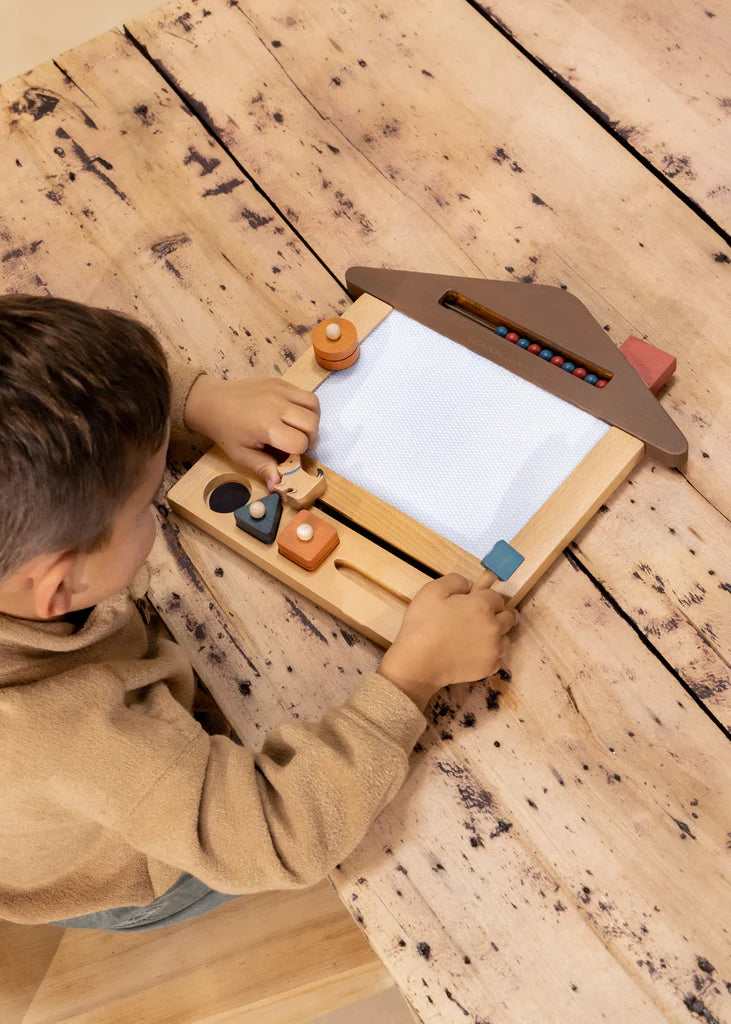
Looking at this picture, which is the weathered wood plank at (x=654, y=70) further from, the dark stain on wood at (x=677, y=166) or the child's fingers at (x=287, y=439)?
the child's fingers at (x=287, y=439)

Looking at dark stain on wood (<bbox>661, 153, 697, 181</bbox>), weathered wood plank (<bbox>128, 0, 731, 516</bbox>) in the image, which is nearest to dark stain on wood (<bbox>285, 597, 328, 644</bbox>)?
weathered wood plank (<bbox>128, 0, 731, 516</bbox>)

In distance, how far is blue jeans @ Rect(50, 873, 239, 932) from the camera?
0.82 metres

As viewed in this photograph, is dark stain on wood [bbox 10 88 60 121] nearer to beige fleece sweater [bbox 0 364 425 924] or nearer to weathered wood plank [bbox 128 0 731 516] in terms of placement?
weathered wood plank [bbox 128 0 731 516]

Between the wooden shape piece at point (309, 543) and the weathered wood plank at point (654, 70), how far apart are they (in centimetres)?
51

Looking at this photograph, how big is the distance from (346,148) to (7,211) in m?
0.39

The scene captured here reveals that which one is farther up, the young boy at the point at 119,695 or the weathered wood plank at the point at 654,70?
the weathered wood plank at the point at 654,70

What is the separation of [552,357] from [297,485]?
0.27 meters

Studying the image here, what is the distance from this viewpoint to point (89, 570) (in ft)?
2.08

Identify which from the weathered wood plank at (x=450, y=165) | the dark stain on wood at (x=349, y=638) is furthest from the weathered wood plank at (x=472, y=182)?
the dark stain on wood at (x=349, y=638)

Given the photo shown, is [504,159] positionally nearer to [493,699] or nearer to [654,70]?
[654,70]

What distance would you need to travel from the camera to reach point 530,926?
Result: 67 cm

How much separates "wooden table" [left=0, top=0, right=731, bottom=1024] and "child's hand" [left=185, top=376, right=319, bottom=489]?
0.07 m

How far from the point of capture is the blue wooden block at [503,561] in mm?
755

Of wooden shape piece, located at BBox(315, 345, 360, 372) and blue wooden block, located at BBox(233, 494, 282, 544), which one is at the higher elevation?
wooden shape piece, located at BBox(315, 345, 360, 372)
